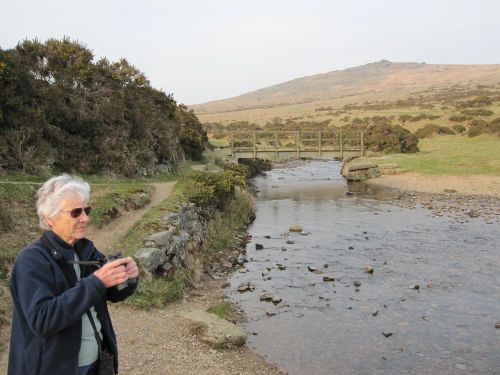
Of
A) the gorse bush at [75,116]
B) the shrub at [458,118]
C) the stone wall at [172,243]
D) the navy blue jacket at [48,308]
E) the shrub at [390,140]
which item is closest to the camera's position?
the navy blue jacket at [48,308]

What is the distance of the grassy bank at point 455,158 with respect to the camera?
100ft

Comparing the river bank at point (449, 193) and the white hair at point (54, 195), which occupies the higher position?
the white hair at point (54, 195)

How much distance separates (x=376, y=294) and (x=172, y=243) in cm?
536

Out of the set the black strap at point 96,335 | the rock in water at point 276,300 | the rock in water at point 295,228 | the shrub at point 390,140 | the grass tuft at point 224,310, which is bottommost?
the rock in water at point 295,228

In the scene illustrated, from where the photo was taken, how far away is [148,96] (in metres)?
26.0

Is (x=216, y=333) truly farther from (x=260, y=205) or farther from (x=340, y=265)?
(x=260, y=205)

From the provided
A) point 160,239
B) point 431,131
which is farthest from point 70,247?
point 431,131

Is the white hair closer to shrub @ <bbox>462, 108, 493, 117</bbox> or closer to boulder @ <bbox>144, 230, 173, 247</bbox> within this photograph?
boulder @ <bbox>144, 230, 173, 247</bbox>

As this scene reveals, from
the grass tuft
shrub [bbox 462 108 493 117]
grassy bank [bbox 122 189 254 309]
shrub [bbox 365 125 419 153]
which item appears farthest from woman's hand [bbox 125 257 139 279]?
shrub [bbox 462 108 493 117]

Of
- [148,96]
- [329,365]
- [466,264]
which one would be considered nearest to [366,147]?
[148,96]

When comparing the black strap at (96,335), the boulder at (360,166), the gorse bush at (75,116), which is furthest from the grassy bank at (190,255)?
the boulder at (360,166)

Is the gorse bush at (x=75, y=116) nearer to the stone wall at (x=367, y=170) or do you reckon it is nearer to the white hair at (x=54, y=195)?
the white hair at (x=54, y=195)

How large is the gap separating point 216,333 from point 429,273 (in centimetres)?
747

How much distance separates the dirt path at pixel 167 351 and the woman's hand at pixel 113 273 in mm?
4827
